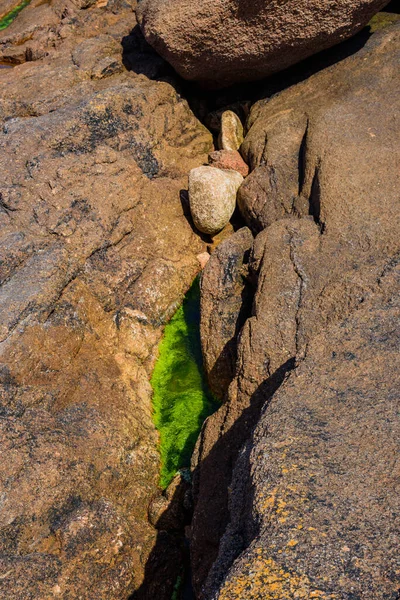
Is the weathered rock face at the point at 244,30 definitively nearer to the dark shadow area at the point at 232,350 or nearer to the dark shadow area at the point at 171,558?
the dark shadow area at the point at 232,350

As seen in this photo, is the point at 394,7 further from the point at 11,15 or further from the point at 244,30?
the point at 11,15

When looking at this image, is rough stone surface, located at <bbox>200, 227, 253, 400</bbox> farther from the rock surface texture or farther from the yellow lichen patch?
the yellow lichen patch

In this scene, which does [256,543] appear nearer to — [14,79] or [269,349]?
[269,349]

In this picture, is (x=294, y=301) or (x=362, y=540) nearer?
(x=362, y=540)

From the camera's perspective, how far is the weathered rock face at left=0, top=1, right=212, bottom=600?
179 inches

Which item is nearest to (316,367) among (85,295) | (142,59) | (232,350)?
(232,350)

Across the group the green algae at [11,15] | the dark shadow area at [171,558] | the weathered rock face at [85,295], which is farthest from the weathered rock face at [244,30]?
the green algae at [11,15]

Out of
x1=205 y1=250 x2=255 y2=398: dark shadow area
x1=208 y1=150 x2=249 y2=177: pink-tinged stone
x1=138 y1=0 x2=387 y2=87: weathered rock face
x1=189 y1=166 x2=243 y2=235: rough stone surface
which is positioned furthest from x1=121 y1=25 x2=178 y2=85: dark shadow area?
x1=205 y1=250 x2=255 y2=398: dark shadow area

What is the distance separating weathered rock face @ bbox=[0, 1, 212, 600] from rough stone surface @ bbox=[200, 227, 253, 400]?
2.64 feet

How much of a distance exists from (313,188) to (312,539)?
442 cm

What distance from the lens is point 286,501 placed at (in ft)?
9.61

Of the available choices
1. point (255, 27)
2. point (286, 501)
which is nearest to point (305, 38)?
point (255, 27)

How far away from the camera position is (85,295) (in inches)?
249

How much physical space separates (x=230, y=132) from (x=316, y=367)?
5.46m
